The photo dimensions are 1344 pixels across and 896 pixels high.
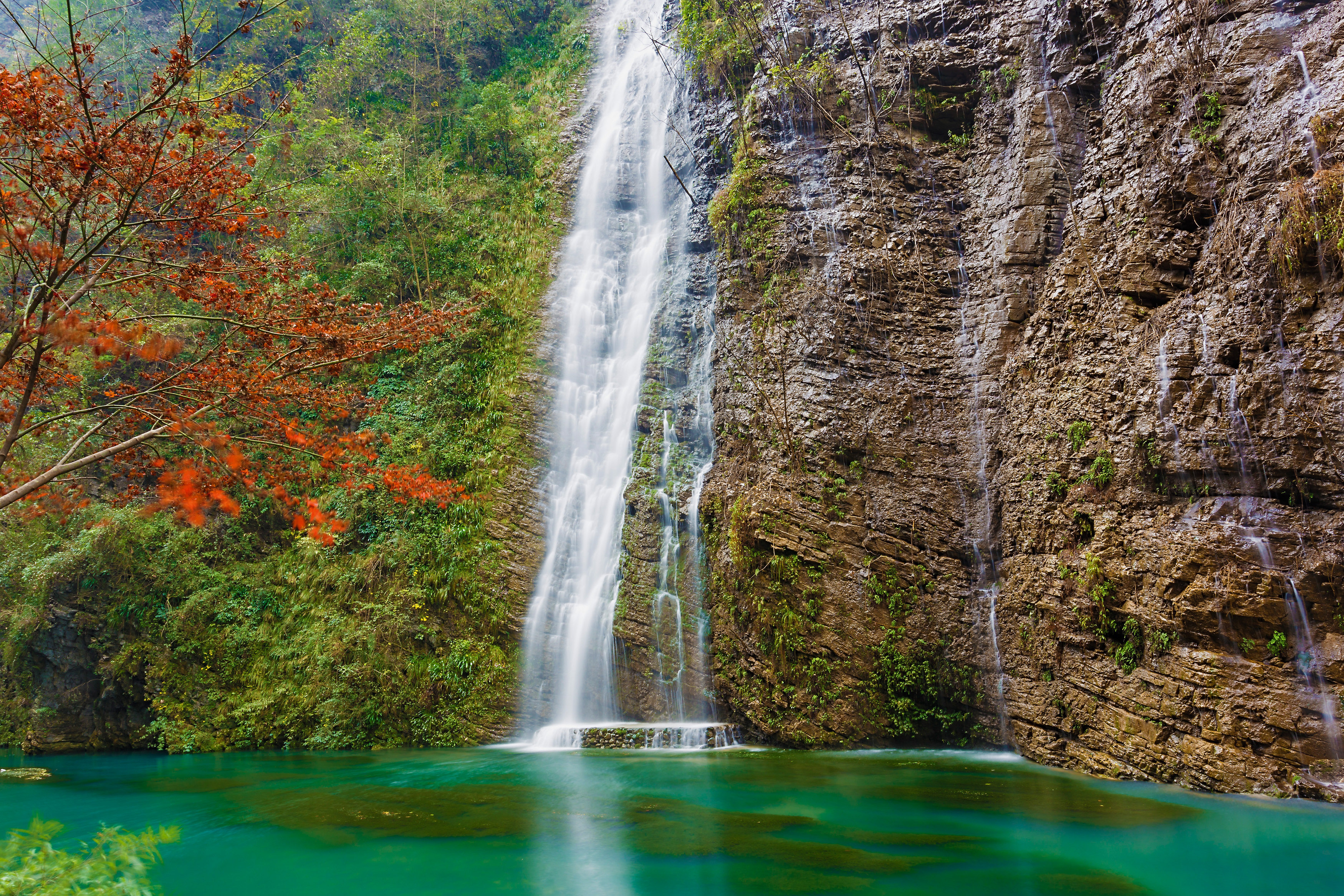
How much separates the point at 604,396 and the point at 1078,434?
347 inches

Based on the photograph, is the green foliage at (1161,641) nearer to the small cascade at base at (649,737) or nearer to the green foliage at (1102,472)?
the green foliage at (1102,472)

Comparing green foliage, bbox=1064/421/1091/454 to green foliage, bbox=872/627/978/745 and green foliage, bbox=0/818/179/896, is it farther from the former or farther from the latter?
green foliage, bbox=0/818/179/896

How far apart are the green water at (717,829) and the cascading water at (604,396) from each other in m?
2.02

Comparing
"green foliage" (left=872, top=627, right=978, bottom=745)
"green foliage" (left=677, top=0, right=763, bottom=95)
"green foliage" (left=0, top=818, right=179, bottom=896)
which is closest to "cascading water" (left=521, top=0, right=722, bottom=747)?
"green foliage" (left=872, top=627, right=978, bottom=745)

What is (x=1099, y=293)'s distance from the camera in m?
9.11

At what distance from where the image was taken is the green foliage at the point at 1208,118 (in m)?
8.33

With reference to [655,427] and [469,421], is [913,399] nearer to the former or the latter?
[655,427]

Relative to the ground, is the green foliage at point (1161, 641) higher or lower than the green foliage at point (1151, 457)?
lower

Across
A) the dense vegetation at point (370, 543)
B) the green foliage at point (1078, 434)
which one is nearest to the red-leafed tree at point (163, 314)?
the dense vegetation at point (370, 543)

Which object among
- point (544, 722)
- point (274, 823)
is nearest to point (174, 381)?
A: point (274, 823)

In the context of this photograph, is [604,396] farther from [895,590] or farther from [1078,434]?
[1078,434]

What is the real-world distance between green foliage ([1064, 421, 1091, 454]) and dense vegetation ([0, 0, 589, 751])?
7883 millimetres

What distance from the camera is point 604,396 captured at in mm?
15047

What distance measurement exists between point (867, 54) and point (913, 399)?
21.1 ft
